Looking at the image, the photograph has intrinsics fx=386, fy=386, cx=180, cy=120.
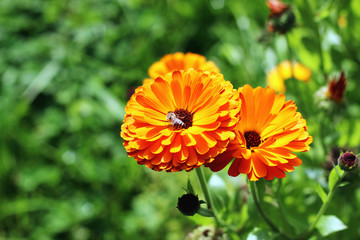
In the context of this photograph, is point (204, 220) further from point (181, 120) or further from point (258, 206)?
point (181, 120)

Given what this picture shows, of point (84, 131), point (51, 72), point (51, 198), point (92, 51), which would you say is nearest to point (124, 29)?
point (92, 51)

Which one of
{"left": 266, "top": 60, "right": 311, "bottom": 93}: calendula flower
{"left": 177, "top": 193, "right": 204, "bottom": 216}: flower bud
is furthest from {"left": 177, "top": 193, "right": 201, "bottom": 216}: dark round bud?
{"left": 266, "top": 60, "right": 311, "bottom": 93}: calendula flower

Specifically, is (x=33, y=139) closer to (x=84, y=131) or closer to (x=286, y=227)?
(x=84, y=131)

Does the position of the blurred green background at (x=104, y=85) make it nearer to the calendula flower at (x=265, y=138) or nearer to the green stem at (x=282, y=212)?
the green stem at (x=282, y=212)

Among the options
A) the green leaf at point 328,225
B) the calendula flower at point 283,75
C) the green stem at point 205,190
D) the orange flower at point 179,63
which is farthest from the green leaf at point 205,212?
the calendula flower at point 283,75

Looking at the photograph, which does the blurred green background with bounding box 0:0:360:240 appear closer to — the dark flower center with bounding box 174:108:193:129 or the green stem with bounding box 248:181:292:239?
the green stem with bounding box 248:181:292:239
